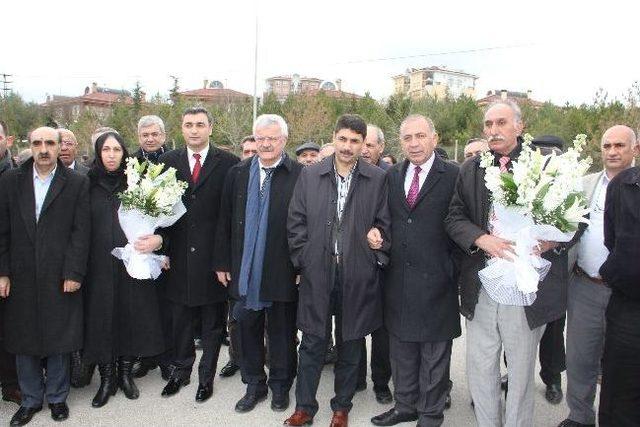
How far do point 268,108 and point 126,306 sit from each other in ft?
105

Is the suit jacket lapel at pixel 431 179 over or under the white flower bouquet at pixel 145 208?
over

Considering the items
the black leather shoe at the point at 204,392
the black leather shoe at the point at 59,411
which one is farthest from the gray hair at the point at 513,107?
the black leather shoe at the point at 59,411

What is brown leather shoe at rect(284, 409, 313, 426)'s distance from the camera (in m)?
4.15

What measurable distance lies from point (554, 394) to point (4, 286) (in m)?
4.81

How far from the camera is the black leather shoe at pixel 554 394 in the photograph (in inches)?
182

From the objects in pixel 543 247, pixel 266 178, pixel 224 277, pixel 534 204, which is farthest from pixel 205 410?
pixel 534 204

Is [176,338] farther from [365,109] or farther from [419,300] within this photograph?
[365,109]

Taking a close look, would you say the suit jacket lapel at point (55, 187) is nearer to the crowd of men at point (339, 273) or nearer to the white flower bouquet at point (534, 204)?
the crowd of men at point (339, 273)

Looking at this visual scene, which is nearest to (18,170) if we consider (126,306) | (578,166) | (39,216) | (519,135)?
(39,216)

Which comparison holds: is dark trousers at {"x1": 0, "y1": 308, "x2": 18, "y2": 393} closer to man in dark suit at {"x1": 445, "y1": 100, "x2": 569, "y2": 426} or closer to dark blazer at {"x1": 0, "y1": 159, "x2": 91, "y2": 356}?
dark blazer at {"x1": 0, "y1": 159, "x2": 91, "y2": 356}

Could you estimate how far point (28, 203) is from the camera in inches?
166

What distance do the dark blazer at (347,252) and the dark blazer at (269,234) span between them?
0.91ft

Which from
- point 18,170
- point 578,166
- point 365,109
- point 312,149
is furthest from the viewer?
point 365,109

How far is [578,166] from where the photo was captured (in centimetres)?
319
